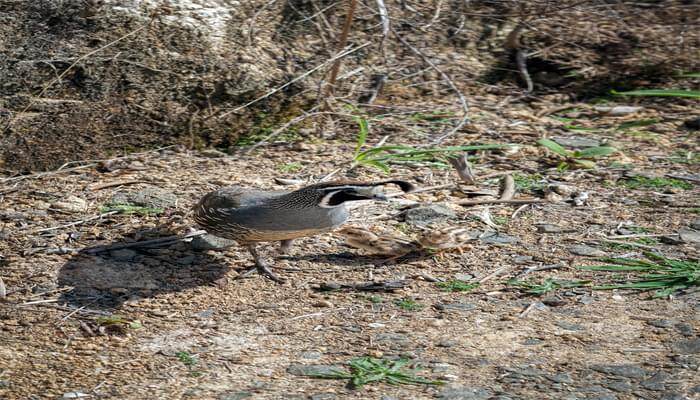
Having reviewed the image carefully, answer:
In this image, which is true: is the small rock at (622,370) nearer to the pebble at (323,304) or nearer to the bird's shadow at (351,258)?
the pebble at (323,304)

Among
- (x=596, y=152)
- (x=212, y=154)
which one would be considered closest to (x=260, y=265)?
(x=212, y=154)

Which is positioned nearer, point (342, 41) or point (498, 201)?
point (498, 201)

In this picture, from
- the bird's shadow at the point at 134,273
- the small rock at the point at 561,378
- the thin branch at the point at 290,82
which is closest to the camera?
the small rock at the point at 561,378

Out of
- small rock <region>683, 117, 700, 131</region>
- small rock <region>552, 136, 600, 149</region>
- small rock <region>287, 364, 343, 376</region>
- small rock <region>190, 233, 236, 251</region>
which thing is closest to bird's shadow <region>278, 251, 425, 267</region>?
small rock <region>190, 233, 236, 251</region>

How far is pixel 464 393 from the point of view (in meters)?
3.66

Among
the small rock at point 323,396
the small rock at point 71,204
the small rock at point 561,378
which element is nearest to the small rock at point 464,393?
the small rock at point 561,378

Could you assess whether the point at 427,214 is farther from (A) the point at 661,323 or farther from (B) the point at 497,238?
(A) the point at 661,323

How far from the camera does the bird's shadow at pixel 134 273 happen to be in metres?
4.56

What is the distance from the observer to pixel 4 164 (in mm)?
5828

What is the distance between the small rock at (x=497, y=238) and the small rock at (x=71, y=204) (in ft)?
7.04

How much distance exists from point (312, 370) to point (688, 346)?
1.50 meters

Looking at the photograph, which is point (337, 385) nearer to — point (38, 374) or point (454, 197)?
point (38, 374)

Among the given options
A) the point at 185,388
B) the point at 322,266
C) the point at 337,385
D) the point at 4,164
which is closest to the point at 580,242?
the point at 322,266

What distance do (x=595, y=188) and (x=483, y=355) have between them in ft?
7.04
